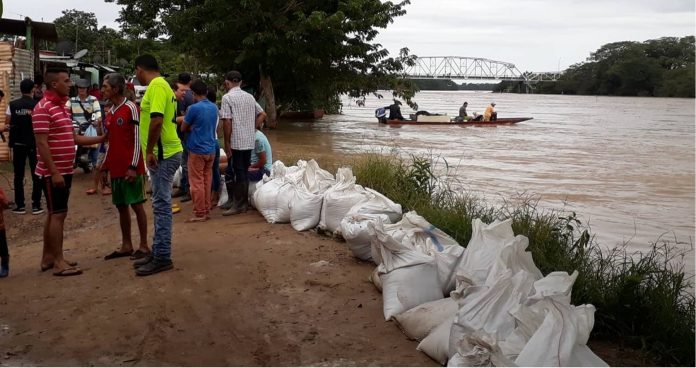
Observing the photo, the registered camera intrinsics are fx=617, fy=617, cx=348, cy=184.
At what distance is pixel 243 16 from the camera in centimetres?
1795

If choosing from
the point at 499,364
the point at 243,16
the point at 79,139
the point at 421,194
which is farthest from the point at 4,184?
the point at 243,16

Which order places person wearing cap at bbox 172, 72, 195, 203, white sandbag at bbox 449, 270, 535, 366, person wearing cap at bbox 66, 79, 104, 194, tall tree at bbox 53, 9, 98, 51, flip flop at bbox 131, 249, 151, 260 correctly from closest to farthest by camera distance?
1. white sandbag at bbox 449, 270, 535, 366
2. flip flop at bbox 131, 249, 151, 260
3. person wearing cap at bbox 172, 72, 195, 203
4. person wearing cap at bbox 66, 79, 104, 194
5. tall tree at bbox 53, 9, 98, 51

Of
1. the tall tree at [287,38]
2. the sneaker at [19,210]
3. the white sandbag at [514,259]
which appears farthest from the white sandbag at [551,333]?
the tall tree at [287,38]

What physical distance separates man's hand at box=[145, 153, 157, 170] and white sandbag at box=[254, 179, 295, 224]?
1673 mm

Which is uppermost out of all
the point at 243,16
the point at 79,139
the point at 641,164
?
the point at 243,16

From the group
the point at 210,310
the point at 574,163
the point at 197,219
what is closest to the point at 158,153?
the point at 210,310

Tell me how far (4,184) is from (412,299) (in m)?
7.24

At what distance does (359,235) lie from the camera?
15.4ft

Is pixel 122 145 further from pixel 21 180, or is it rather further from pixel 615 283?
pixel 615 283

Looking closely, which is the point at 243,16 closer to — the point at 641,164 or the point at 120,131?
the point at 641,164

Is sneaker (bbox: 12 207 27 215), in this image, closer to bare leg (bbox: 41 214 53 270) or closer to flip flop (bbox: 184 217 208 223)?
flip flop (bbox: 184 217 208 223)

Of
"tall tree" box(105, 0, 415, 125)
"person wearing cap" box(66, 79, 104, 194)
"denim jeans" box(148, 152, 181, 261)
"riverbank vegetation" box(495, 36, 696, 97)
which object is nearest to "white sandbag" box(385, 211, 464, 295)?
"denim jeans" box(148, 152, 181, 261)

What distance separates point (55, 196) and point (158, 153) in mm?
774

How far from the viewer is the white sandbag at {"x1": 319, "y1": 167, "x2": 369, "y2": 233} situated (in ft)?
17.9
